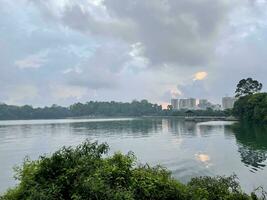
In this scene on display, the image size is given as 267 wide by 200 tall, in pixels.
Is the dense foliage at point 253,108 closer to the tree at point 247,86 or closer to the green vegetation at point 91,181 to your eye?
the tree at point 247,86

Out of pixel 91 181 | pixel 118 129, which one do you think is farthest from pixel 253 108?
pixel 91 181

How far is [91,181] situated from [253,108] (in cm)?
13144

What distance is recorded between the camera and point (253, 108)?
450ft

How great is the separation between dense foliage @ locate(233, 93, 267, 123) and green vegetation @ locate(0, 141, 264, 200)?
111943 millimetres

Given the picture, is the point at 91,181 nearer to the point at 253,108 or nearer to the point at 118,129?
the point at 118,129

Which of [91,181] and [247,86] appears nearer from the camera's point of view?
[91,181]

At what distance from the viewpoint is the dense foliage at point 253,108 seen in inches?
4994

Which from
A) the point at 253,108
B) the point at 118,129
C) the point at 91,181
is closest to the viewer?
the point at 91,181

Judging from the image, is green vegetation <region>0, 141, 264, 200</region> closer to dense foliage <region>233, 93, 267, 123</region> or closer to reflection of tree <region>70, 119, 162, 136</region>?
reflection of tree <region>70, 119, 162, 136</region>

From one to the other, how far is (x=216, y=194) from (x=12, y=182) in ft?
94.6

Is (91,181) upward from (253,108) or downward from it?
downward

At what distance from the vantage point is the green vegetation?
13.5 metres

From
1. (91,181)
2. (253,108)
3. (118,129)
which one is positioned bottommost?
(91,181)

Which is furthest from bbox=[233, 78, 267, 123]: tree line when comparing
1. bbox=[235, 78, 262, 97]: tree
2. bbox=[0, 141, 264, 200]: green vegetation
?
bbox=[0, 141, 264, 200]: green vegetation
